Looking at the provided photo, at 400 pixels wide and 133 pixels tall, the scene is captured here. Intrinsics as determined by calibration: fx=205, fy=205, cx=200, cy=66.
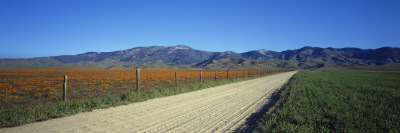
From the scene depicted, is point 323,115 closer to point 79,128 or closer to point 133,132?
point 133,132

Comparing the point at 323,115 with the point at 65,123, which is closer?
the point at 65,123

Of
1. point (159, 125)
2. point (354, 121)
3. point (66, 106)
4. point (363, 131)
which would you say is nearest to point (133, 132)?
point (159, 125)

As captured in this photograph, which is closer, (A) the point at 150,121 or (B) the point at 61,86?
(A) the point at 150,121

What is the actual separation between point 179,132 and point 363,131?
4.96m

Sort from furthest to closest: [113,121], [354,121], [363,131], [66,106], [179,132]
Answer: [66,106] < [113,121] < [354,121] < [179,132] < [363,131]

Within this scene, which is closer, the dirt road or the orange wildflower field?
the dirt road

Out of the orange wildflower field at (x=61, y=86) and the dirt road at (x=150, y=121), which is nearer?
the dirt road at (x=150, y=121)

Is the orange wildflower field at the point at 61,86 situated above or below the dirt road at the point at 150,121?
above

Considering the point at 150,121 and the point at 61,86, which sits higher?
the point at 61,86

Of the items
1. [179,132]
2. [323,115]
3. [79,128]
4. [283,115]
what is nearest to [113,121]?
[79,128]

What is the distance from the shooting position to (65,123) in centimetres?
663

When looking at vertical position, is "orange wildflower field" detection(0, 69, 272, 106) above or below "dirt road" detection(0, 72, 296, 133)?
above

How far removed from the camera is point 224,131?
603 centimetres

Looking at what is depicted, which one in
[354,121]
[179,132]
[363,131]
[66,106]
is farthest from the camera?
[66,106]
